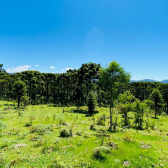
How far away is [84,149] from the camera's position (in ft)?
38.7

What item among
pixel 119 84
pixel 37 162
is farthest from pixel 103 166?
pixel 119 84

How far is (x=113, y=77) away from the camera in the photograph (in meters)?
21.2

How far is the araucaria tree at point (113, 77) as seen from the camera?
2054cm

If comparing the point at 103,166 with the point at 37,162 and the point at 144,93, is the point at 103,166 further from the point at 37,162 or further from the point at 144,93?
the point at 144,93

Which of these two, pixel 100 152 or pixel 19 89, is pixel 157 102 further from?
pixel 19 89

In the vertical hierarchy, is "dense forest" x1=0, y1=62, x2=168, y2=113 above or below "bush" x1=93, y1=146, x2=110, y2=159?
above

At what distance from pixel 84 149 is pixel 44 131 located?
8984mm

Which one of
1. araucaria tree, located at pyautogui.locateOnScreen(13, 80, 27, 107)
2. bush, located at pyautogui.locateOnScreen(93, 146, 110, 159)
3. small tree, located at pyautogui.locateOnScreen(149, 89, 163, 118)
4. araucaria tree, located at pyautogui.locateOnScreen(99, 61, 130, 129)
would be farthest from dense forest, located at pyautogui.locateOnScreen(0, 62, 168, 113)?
bush, located at pyautogui.locateOnScreen(93, 146, 110, 159)

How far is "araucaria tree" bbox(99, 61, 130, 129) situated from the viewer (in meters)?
20.5

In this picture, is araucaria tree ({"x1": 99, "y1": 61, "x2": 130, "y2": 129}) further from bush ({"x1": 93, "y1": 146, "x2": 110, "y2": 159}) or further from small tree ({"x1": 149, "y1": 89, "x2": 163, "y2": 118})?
small tree ({"x1": 149, "y1": 89, "x2": 163, "y2": 118})

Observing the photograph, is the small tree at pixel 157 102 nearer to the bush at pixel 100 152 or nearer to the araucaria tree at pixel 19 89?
the bush at pixel 100 152

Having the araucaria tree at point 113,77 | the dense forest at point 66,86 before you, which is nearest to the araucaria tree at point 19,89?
the dense forest at point 66,86

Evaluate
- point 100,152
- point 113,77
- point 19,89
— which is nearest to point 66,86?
point 19,89

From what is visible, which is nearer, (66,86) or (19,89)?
(19,89)
